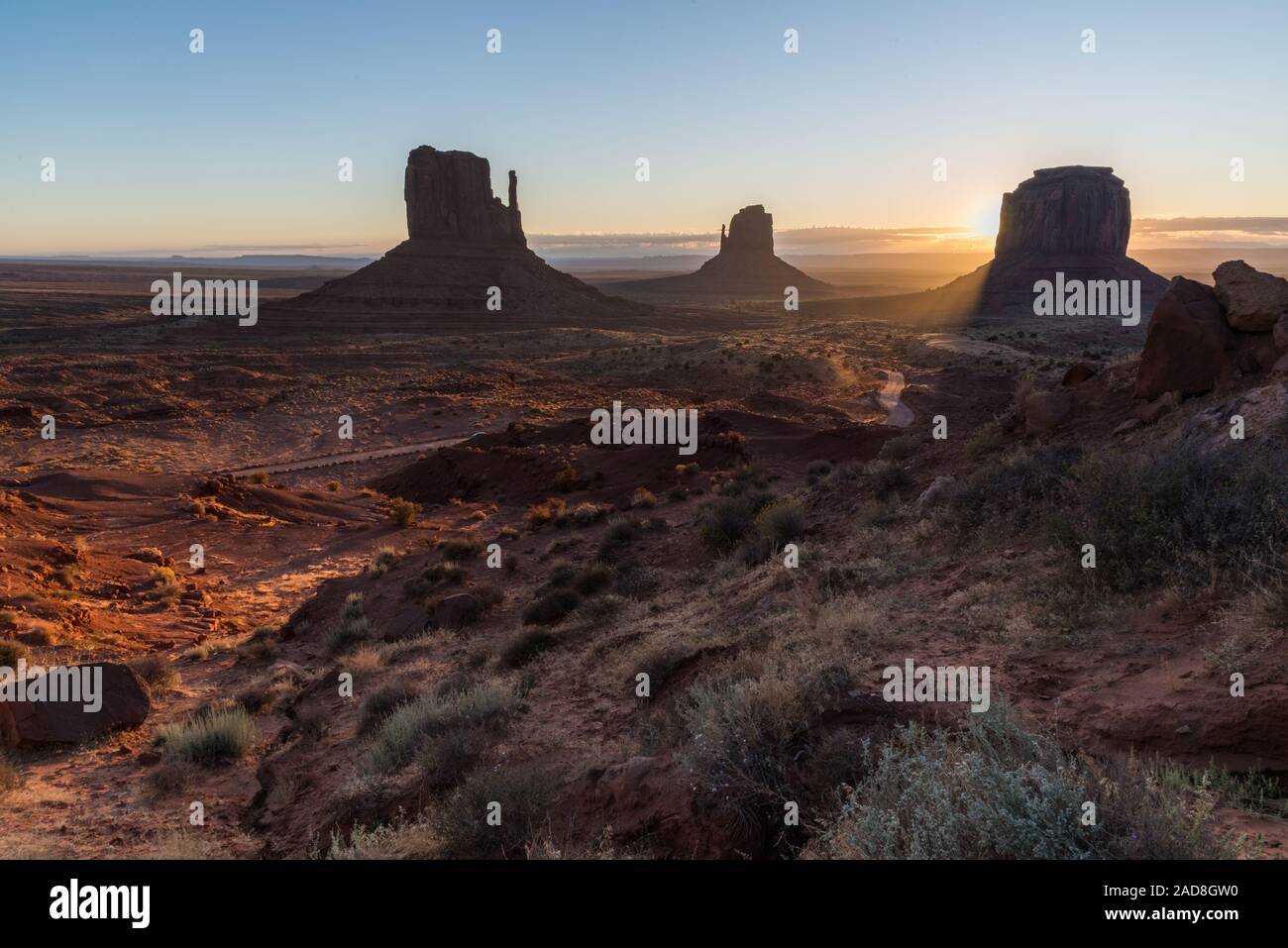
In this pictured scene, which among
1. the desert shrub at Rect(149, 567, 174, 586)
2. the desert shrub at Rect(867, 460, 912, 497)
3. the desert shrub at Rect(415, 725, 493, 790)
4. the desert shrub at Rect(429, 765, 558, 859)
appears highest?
the desert shrub at Rect(867, 460, 912, 497)

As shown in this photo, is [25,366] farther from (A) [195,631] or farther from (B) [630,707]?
(B) [630,707]

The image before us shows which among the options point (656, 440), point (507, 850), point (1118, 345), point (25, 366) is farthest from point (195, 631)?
point (1118, 345)

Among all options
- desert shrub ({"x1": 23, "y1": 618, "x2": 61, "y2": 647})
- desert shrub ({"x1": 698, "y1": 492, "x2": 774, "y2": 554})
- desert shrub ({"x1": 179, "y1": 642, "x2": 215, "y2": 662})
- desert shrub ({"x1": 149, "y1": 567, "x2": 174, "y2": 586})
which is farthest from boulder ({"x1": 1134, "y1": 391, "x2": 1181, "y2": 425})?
desert shrub ({"x1": 149, "y1": 567, "x2": 174, "y2": 586})

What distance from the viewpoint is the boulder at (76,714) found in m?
8.24

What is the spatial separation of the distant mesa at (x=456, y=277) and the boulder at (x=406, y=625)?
68372mm

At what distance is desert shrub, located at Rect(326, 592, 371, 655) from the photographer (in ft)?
39.7

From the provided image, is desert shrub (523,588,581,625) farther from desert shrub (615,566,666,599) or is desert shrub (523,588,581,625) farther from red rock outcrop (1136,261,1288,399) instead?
red rock outcrop (1136,261,1288,399)

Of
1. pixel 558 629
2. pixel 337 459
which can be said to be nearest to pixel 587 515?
pixel 558 629

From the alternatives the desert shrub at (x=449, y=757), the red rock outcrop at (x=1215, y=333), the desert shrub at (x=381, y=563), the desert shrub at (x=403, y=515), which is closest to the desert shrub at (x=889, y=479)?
the red rock outcrop at (x=1215, y=333)

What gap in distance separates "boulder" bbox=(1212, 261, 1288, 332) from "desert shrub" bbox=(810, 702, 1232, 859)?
9988 millimetres

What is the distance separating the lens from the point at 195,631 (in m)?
13.4

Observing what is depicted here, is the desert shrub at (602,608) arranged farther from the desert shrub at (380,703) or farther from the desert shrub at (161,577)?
the desert shrub at (161,577)

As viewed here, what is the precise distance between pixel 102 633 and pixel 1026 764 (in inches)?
534

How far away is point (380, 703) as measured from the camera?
8484 mm
